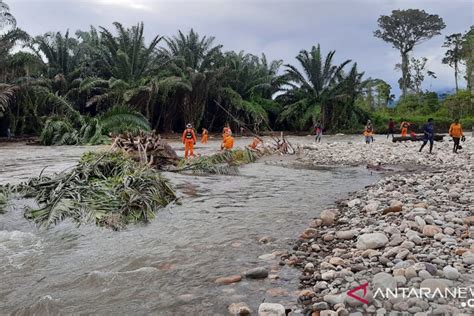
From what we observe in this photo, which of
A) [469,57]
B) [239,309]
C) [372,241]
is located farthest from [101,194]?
[469,57]

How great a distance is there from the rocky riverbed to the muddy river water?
0.29 metres

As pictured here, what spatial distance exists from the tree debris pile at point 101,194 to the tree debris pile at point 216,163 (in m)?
3.64

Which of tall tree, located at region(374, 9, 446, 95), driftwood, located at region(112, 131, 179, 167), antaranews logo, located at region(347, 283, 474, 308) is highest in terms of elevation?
tall tree, located at region(374, 9, 446, 95)

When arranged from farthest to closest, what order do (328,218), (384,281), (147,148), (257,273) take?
(147,148)
(328,218)
(257,273)
(384,281)

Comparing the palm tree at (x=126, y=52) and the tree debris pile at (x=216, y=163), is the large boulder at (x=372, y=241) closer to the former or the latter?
the tree debris pile at (x=216, y=163)

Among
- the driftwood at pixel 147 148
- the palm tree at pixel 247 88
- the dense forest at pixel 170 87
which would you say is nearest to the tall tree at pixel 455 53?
the dense forest at pixel 170 87

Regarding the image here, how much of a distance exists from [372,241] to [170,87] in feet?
87.4

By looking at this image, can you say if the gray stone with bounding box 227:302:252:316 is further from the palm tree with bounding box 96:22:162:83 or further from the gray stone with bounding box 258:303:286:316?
the palm tree with bounding box 96:22:162:83

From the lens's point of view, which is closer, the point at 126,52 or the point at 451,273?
the point at 451,273

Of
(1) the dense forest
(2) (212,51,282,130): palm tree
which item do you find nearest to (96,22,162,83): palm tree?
(1) the dense forest

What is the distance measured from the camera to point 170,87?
2958 cm

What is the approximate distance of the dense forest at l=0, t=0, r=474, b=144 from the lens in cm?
2630

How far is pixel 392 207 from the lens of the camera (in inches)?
235

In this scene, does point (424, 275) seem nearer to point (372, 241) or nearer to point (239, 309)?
point (372, 241)
